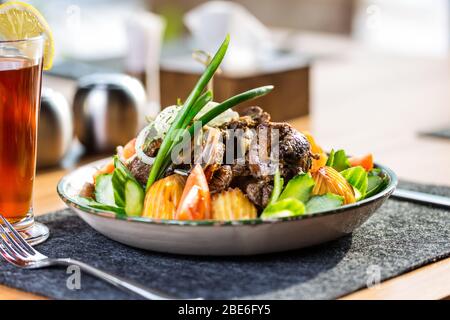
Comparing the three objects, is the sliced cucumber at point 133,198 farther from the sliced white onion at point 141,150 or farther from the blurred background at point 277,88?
the blurred background at point 277,88

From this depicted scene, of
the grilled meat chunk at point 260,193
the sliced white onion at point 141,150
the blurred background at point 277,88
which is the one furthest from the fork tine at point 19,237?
the blurred background at point 277,88

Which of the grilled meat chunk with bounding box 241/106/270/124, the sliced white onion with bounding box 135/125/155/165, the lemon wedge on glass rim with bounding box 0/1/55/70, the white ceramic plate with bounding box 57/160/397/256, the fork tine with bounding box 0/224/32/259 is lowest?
the fork tine with bounding box 0/224/32/259

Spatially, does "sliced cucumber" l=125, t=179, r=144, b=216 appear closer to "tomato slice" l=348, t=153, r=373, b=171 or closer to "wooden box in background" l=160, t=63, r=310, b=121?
"tomato slice" l=348, t=153, r=373, b=171

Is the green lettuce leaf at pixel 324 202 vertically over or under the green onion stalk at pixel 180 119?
under

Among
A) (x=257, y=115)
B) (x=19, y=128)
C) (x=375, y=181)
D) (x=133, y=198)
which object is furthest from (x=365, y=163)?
(x=19, y=128)

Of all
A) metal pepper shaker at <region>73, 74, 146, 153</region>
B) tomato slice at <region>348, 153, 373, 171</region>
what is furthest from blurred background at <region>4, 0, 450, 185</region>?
tomato slice at <region>348, 153, 373, 171</region>
